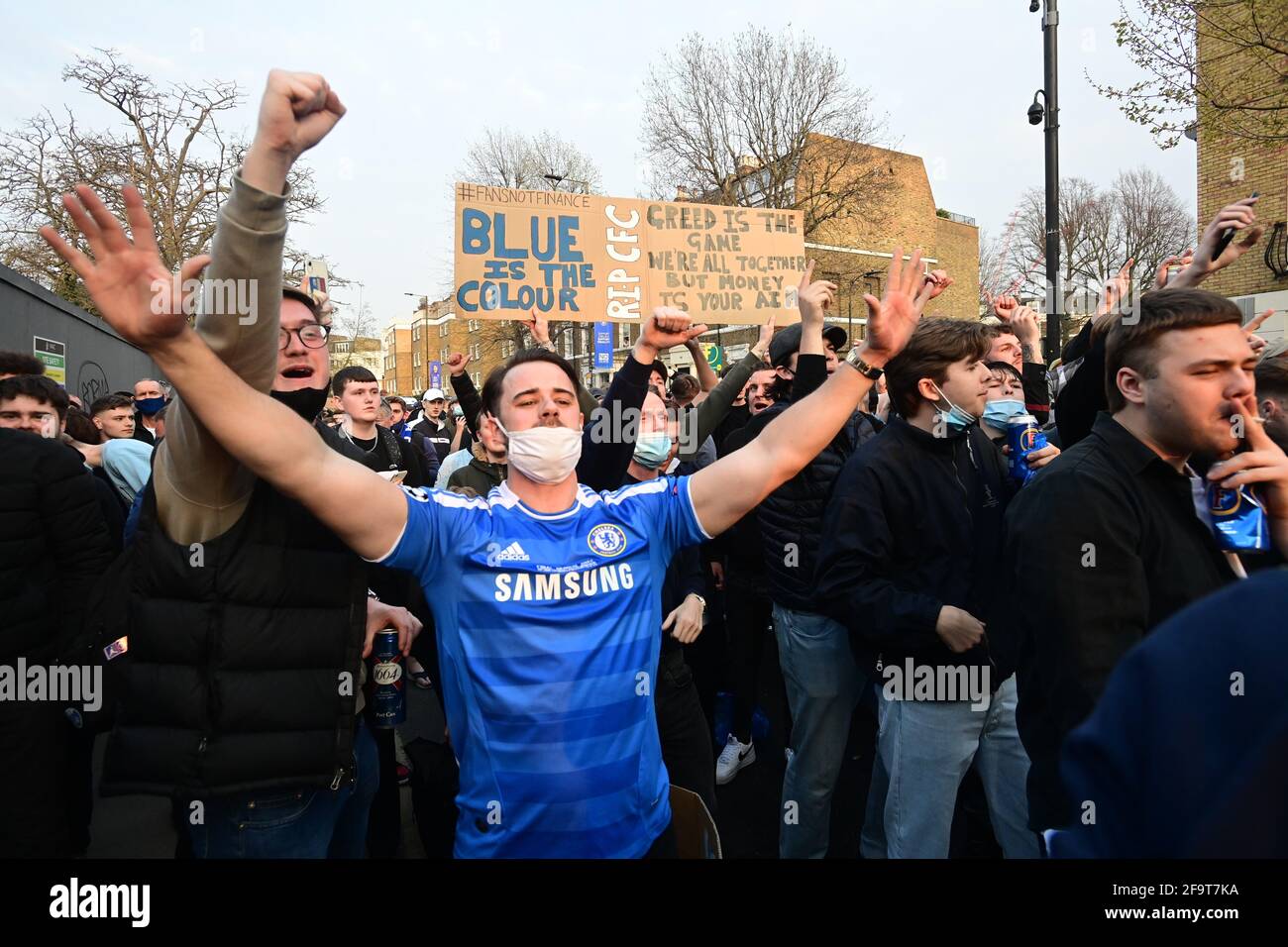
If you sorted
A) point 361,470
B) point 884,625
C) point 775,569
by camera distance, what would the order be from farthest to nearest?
point 775,569, point 884,625, point 361,470

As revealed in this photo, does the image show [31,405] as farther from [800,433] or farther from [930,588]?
[930,588]

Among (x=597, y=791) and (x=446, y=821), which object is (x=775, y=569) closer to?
(x=446, y=821)

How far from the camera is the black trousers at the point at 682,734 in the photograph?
118 inches

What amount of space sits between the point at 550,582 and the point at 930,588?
5.10 feet

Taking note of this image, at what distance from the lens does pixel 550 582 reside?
1.96m

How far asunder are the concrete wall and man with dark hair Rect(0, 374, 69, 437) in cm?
360

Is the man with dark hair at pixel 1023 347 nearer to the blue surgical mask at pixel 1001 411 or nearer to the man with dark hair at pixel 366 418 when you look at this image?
the blue surgical mask at pixel 1001 411

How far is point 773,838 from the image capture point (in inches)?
153

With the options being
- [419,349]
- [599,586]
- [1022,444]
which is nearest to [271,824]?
[599,586]

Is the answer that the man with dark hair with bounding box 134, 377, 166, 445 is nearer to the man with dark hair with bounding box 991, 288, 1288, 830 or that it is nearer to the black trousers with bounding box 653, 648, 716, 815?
the black trousers with bounding box 653, 648, 716, 815

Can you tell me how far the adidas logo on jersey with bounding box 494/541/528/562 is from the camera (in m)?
1.97
